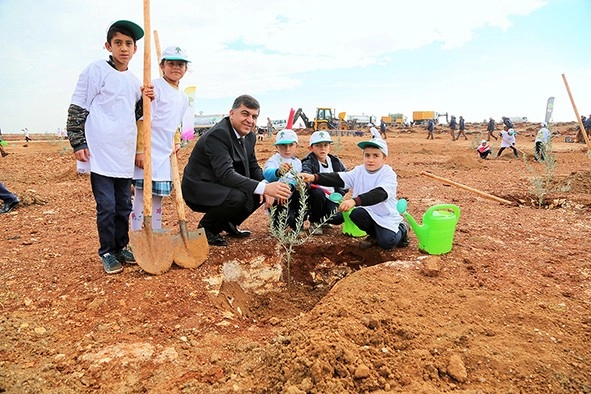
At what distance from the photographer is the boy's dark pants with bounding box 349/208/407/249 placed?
3.58 metres

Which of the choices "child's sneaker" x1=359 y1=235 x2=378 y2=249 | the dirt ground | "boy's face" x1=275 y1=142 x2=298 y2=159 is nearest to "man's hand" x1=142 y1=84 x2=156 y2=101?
the dirt ground

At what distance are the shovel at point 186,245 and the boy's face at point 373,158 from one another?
1.66 meters

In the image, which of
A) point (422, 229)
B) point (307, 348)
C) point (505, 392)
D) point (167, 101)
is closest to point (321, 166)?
point (422, 229)

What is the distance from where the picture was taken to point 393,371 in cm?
Answer: 185

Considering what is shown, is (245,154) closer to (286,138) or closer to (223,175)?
(223,175)

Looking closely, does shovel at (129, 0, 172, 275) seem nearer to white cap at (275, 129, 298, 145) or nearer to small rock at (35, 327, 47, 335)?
small rock at (35, 327, 47, 335)

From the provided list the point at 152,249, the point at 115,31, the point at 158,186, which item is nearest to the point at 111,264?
the point at 152,249

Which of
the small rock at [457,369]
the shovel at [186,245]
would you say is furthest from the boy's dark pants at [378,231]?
the small rock at [457,369]

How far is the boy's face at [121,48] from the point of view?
2869 millimetres

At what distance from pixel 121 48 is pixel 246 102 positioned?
111 cm

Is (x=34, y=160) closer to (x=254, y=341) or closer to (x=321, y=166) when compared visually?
(x=321, y=166)

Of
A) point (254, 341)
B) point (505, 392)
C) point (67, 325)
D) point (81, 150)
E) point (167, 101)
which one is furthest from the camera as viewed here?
point (167, 101)

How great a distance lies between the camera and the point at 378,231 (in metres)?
3.64

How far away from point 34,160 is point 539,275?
1322 cm
